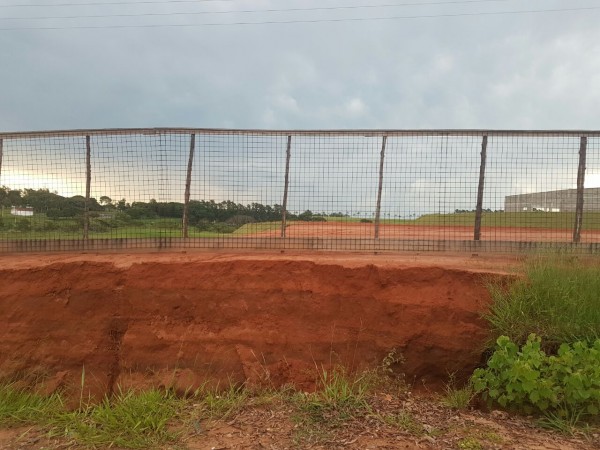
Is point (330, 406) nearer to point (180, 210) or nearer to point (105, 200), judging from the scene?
point (180, 210)

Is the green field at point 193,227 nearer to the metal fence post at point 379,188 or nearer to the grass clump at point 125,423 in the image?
the metal fence post at point 379,188

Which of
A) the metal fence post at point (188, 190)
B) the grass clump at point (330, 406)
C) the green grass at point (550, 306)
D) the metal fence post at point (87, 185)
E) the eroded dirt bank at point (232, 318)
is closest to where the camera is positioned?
the grass clump at point (330, 406)

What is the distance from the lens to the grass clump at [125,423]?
4293 millimetres

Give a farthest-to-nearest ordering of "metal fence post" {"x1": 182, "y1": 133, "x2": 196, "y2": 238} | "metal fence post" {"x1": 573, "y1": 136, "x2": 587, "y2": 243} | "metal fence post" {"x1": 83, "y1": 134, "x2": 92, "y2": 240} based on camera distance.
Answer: "metal fence post" {"x1": 83, "y1": 134, "x2": 92, "y2": 240} → "metal fence post" {"x1": 182, "y1": 133, "x2": 196, "y2": 238} → "metal fence post" {"x1": 573, "y1": 136, "x2": 587, "y2": 243}

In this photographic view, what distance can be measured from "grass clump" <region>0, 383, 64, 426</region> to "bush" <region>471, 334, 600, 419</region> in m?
4.64

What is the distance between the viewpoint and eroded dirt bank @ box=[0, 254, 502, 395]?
552 cm

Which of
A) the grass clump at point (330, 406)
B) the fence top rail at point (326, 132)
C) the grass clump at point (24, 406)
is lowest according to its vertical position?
the grass clump at point (24, 406)

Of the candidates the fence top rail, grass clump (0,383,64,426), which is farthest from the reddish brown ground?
grass clump (0,383,64,426)

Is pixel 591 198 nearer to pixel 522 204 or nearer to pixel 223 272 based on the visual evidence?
pixel 522 204

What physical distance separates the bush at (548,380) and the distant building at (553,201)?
9.31ft

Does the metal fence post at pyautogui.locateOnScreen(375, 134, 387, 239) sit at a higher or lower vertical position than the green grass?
higher

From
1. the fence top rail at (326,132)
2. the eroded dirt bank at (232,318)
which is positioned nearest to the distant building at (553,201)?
the fence top rail at (326,132)

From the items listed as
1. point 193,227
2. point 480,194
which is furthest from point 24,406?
point 480,194

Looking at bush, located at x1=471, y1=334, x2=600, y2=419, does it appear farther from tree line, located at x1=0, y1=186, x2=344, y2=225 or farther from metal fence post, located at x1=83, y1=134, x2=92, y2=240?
metal fence post, located at x1=83, y1=134, x2=92, y2=240
